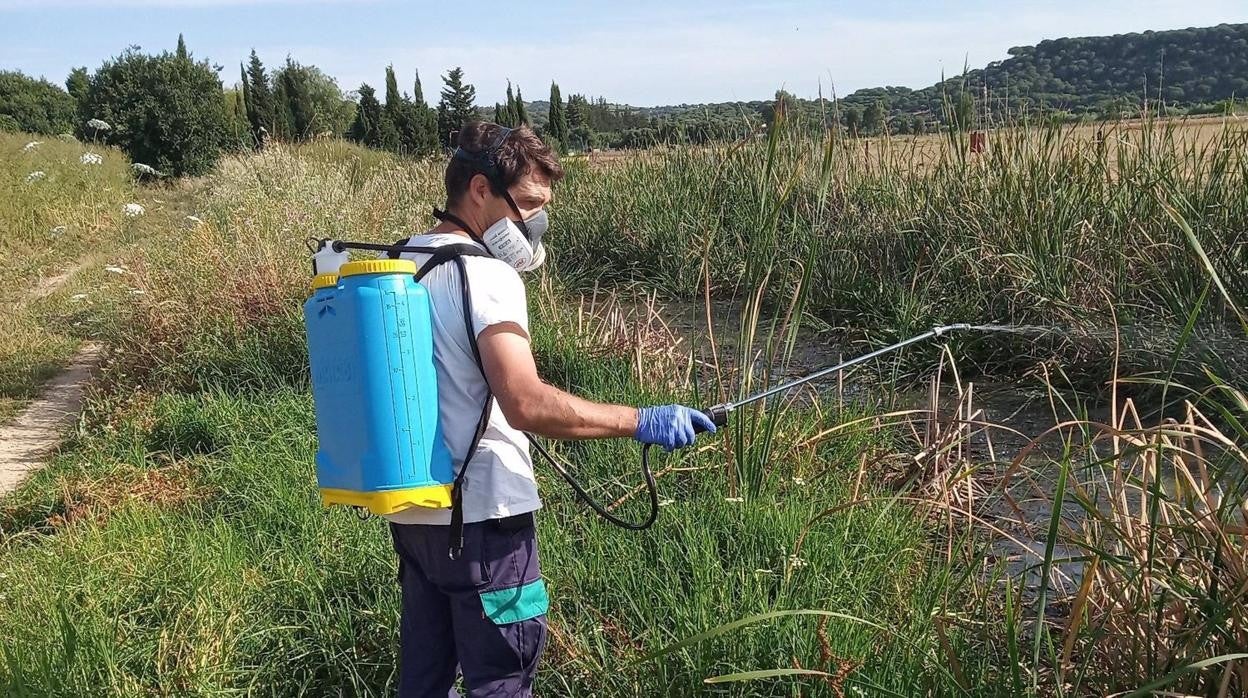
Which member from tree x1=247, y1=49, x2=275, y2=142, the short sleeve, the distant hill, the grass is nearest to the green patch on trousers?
the short sleeve

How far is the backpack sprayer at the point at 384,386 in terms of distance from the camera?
5.94 feet

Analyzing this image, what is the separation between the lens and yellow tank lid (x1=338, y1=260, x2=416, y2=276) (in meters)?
1.79

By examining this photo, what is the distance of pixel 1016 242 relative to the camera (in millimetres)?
6031

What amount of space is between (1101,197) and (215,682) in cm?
566

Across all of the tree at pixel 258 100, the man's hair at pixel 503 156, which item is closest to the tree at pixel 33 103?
the tree at pixel 258 100

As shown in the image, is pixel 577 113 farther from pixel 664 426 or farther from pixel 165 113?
pixel 664 426

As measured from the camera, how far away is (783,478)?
10.7 ft

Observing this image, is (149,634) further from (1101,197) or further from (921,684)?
(1101,197)

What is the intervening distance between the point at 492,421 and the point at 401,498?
268mm

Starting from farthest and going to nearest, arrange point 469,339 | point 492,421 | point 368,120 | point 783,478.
A: 1. point 368,120
2. point 783,478
3. point 492,421
4. point 469,339

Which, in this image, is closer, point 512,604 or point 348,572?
point 512,604

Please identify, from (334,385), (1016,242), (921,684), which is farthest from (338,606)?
(1016,242)

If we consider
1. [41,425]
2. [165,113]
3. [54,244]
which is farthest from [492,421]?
[165,113]

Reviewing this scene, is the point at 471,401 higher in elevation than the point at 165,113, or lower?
lower
